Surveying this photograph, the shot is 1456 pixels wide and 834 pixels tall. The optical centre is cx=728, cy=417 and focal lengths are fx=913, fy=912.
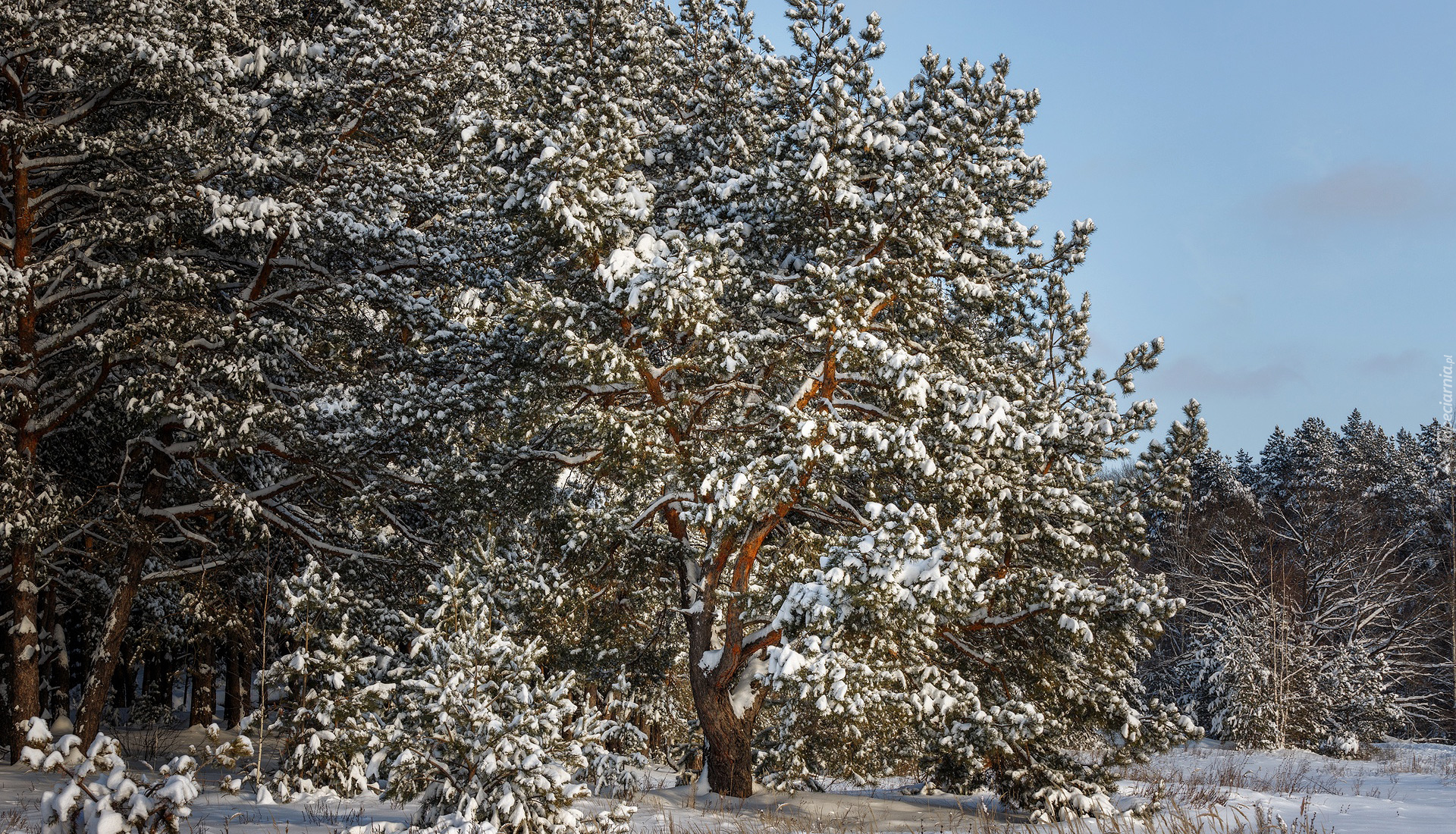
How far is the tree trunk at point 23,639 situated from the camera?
39.4 feet

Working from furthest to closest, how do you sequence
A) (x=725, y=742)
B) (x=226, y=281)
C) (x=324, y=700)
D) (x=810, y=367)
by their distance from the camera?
(x=226, y=281) < (x=810, y=367) < (x=725, y=742) < (x=324, y=700)

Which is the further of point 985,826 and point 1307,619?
→ point 1307,619

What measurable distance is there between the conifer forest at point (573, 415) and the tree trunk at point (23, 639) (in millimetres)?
79

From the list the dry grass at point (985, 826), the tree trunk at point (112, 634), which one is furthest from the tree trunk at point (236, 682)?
the dry grass at point (985, 826)

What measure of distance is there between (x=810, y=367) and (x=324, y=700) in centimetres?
681

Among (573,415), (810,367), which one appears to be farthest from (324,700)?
(810,367)

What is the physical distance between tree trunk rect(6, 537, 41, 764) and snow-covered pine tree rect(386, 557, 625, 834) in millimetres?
8037

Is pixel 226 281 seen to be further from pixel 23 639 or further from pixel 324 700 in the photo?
pixel 324 700

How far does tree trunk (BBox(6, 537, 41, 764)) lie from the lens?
12.0 meters

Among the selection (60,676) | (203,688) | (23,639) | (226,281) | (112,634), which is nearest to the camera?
(23,639)

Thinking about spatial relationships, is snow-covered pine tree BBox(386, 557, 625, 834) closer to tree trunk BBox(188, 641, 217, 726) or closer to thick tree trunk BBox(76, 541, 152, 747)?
thick tree trunk BBox(76, 541, 152, 747)

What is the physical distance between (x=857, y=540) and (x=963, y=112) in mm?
5882

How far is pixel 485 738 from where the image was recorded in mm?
6500

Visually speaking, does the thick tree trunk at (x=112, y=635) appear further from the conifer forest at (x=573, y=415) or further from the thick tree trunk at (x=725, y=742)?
the thick tree trunk at (x=725, y=742)
